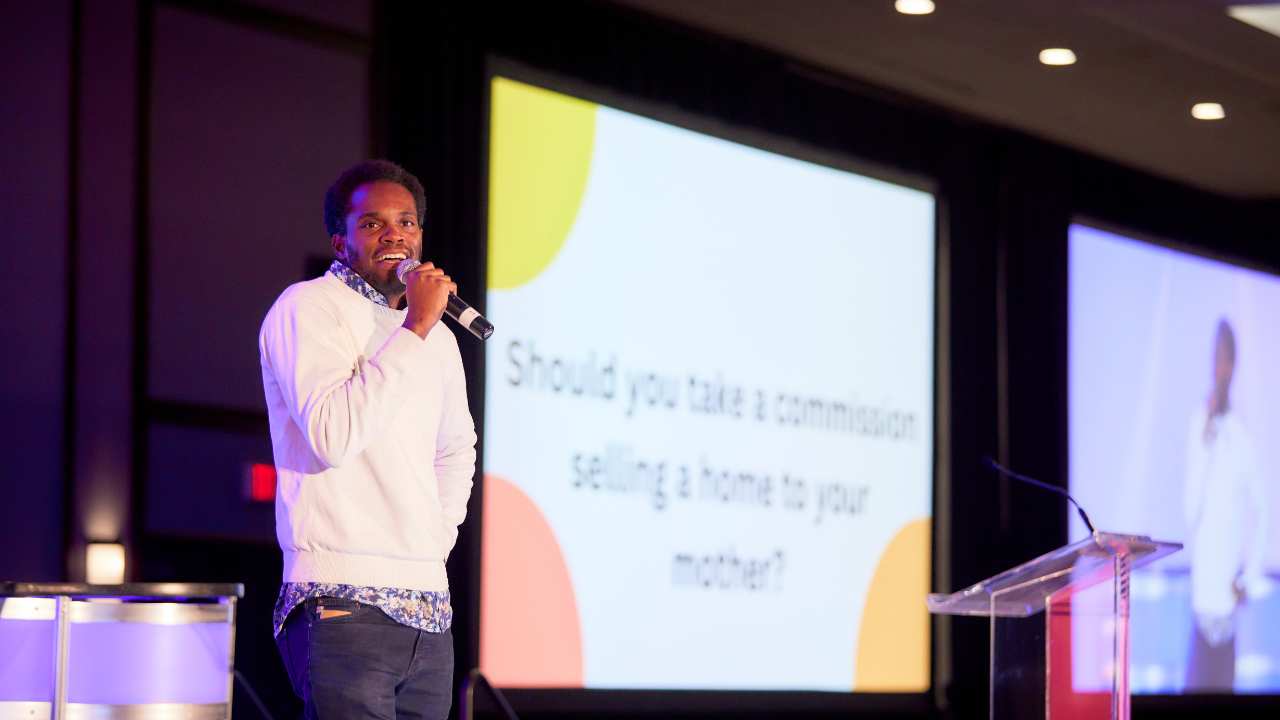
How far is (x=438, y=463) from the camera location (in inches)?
101

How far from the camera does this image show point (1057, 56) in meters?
6.38

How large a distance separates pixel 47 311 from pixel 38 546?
64 cm

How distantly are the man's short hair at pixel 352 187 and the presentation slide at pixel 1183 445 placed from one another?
5.18m

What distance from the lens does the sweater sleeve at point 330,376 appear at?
2.25m

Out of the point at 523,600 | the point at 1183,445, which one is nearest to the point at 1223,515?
the point at 1183,445

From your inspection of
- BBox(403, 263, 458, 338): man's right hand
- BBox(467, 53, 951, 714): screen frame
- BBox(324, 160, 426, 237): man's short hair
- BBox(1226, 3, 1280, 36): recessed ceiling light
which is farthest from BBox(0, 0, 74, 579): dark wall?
→ BBox(1226, 3, 1280, 36): recessed ceiling light

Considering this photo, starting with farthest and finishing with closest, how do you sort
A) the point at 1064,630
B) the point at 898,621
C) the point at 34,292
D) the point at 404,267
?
the point at 898,621 < the point at 34,292 < the point at 1064,630 < the point at 404,267

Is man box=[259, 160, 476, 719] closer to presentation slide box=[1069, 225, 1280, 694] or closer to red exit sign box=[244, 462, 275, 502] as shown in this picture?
red exit sign box=[244, 462, 275, 502]

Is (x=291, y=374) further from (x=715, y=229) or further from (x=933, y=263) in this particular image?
(x=933, y=263)

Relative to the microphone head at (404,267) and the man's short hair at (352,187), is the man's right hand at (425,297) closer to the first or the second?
the microphone head at (404,267)

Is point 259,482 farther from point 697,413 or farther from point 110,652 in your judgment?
point 110,652

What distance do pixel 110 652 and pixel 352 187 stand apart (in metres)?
0.85

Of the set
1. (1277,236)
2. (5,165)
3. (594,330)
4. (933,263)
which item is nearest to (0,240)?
(5,165)

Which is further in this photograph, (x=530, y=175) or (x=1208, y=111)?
(x=1208, y=111)
